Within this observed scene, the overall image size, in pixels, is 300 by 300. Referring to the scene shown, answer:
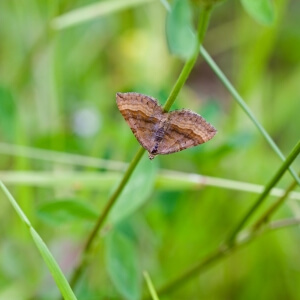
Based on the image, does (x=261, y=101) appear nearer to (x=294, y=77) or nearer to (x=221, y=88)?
(x=294, y=77)

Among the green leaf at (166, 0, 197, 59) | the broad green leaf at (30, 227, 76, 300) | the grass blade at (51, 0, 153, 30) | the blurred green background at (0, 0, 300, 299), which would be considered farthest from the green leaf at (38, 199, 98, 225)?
the grass blade at (51, 0, 153, 30)

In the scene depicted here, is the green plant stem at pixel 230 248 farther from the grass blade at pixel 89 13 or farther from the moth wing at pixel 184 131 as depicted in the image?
the grass blade at pixel 89 13

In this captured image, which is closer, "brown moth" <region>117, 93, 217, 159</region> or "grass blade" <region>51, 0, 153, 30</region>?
"brown moth" <region>117, 93, 217, 159</region>

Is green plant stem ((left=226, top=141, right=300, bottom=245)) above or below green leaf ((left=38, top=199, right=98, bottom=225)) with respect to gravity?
below

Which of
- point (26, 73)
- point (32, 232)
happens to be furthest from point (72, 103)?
point (32, 232)

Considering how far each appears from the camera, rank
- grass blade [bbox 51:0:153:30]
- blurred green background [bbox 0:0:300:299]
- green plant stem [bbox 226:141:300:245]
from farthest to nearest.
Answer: grass blade [bbox 51:0:153:30]
blurred green background [bbox 0:0:300:299]
green plant stem [bbox 226:141:300:245]

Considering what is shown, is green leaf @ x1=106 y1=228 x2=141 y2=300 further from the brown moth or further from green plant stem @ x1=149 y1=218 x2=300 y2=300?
the brown moth

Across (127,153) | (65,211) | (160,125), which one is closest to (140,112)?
(160,125)
